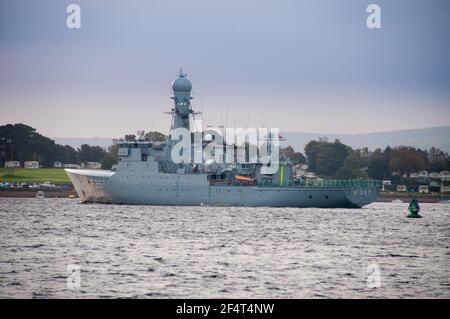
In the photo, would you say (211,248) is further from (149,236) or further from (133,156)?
(133,156)

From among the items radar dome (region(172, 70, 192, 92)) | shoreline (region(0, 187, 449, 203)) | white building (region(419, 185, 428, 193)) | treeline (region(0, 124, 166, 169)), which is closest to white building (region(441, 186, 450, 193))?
white building (region(419, 185, 428, 193))

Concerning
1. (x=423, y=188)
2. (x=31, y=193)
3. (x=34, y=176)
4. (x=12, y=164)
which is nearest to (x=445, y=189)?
(x=423, y=188)

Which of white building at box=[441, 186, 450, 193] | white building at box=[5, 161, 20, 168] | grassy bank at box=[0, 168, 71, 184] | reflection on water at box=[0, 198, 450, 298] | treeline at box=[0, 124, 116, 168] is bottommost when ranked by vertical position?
reflection on water at box=[0, 198, 450, 298]

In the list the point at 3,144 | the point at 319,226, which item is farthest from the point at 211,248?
the point at 3,144

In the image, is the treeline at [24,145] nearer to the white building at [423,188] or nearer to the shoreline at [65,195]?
the shoreline at [65,195]

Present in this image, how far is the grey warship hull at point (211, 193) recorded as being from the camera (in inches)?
3930

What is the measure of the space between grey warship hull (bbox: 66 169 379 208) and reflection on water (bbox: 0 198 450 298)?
1475 centimetres

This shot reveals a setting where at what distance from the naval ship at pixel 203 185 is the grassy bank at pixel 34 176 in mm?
65282

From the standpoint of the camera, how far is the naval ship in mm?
100125

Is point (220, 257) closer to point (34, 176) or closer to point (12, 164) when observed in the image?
point (34, 176)

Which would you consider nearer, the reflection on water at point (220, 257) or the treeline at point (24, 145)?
the reflection on water at point (220, 257)

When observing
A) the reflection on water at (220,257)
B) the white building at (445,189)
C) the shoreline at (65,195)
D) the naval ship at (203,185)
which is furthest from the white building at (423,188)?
the reflection on water at (220,257)

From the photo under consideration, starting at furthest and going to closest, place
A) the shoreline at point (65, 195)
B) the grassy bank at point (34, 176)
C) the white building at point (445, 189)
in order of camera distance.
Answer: the white building at point (445, 189) → the grassy bank at point (34, 176) → the shoreline at point (65, 195)

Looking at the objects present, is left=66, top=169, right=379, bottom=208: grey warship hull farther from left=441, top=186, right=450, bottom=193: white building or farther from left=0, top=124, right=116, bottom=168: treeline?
left=0, top=124, right=116, bottom=168: treeline
